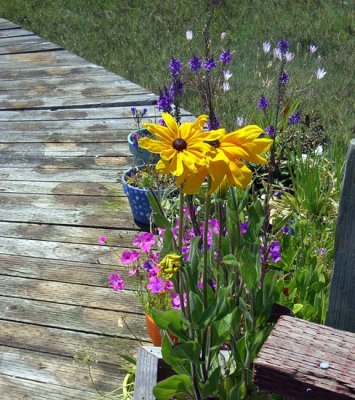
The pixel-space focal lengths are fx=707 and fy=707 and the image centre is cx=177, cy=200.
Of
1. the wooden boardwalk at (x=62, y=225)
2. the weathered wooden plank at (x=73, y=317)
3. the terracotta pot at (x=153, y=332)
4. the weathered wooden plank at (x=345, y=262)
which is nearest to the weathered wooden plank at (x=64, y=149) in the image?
the wooden boardwalk at (x=62, y=225)

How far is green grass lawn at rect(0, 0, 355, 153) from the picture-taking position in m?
5.43

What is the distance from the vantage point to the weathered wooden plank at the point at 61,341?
2963 millimetres

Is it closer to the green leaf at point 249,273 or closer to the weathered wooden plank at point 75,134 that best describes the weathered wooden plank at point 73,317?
the green leaf at point 249,273

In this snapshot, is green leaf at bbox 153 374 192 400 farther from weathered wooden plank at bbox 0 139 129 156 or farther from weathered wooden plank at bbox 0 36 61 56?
weathered wooden plank at bbox 0 36 61 56

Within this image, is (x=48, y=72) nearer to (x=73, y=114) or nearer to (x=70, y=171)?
(x=73, y=114)

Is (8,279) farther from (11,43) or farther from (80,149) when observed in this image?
(11,43)

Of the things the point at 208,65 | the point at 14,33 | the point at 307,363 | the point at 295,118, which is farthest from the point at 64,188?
the point at 14,33

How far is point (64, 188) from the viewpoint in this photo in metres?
4.50

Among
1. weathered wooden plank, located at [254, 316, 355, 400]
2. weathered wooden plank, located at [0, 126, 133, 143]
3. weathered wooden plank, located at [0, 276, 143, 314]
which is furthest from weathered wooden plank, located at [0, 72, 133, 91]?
weathered wooden plank, located at [254, 316, 355, 400]

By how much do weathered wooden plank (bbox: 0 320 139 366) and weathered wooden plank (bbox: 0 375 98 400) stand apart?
185mm

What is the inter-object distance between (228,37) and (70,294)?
15.1 feet

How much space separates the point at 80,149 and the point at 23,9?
5.20 metres

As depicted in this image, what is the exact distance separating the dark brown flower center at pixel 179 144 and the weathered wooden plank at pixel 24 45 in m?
6.35

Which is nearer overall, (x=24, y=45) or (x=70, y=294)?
(x=70, y=294)
